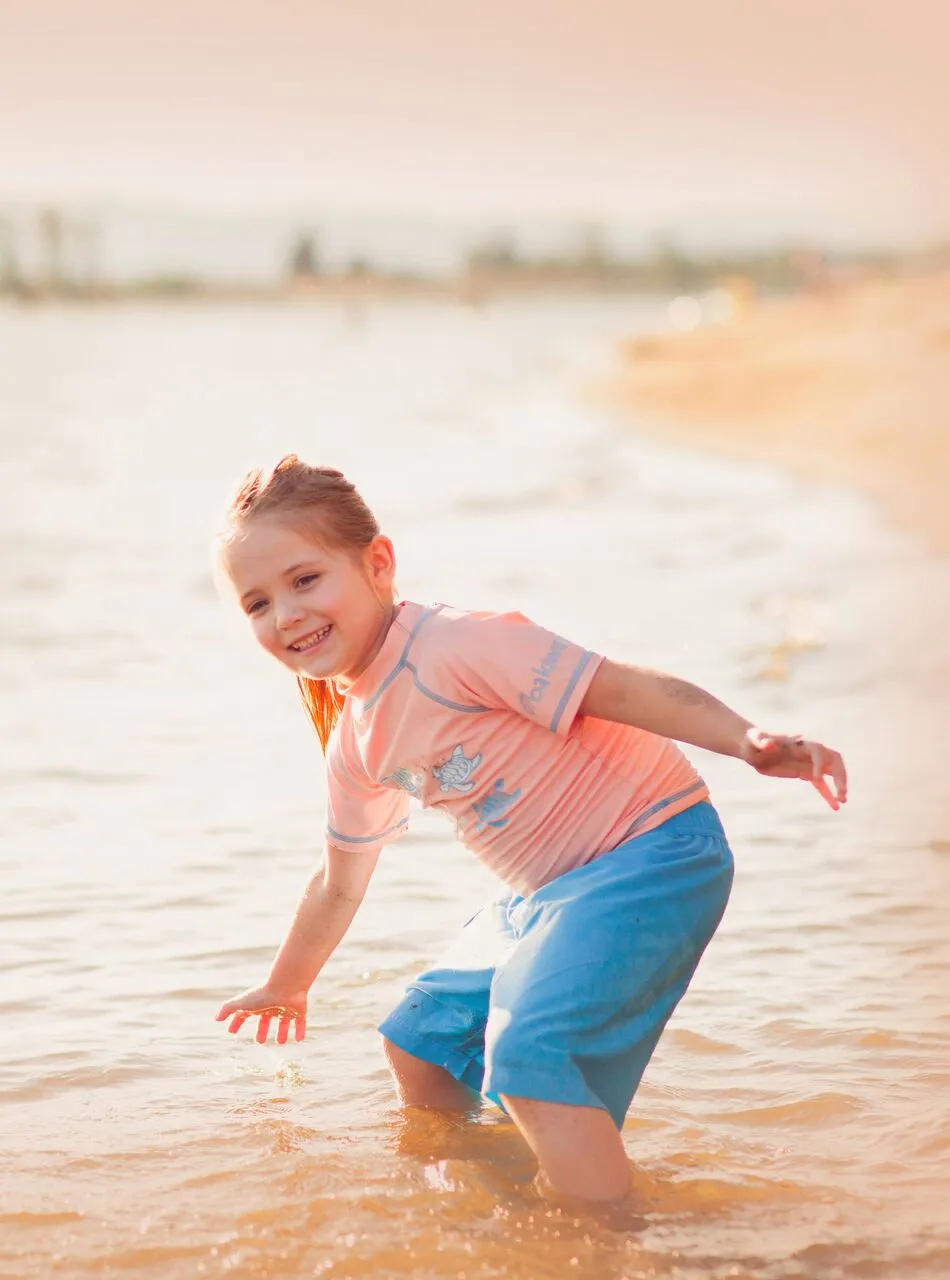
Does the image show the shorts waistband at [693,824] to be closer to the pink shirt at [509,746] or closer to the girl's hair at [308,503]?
the pink shirt at [509,746]

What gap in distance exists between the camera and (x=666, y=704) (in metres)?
2.50

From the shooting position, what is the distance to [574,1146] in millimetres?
2463

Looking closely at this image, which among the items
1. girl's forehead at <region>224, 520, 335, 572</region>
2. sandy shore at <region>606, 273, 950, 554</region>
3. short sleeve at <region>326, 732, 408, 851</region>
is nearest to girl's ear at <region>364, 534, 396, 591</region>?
girl's forehead at <region>224, 520, 335, 572</region>

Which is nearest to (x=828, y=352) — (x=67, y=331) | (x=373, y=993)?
(x=373, y=993)

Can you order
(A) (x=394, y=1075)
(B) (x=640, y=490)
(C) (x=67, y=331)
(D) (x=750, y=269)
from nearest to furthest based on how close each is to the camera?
(A) (x=394, y=1075)
(B) (x=640, y=490)
(C) (x=67, y=331)
(D) (x=750, y=269)

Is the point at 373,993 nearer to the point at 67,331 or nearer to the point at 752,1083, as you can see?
the point at 752,1083

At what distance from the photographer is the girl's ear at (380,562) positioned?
2.70m

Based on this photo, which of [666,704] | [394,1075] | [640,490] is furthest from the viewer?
[640,490]

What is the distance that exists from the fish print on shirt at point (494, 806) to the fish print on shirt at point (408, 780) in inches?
3.5

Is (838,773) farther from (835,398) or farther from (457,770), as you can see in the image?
(835,398)

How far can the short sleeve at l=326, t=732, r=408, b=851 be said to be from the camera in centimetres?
275

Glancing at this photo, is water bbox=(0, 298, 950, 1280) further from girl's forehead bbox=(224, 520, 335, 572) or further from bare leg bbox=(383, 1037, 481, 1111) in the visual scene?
girl's forehead bbox=(224, 520, 335, 572)

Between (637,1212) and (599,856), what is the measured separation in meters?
0.52

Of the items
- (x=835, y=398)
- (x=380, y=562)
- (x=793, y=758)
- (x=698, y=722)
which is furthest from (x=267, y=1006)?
(x=835, y=398)
